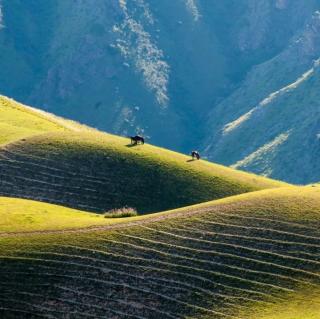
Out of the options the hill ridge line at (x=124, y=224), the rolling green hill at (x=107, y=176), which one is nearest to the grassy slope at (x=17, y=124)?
the rolling green hill at (x=107, y=176)

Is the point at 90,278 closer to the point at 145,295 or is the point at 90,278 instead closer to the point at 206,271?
the point at 145,295

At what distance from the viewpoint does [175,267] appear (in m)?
53.3

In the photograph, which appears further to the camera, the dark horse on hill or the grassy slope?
the grassy slope

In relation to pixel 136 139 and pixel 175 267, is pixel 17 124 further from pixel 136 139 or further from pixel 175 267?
pixel 175 267

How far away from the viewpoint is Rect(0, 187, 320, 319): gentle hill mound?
164ft


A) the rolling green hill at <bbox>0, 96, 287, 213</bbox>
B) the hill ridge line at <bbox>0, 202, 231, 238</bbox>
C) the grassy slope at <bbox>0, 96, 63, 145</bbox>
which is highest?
the grassy slope at <bbox>0, 96, 63, 145</bbox>

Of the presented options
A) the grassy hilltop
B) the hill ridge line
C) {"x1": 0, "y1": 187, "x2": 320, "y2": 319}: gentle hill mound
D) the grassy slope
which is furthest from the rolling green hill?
{"x1": 0, "y1": 187, "x2": 320, "y2": 319}: gentle hill mound

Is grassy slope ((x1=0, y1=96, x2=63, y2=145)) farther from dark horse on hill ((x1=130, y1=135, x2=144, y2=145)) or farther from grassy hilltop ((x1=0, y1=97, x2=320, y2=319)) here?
grassy hilltop ((x1=0, y1=97, x2=320, y2=319))

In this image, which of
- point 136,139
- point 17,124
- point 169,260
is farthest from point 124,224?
point 17,124

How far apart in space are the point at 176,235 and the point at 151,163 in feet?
78.3

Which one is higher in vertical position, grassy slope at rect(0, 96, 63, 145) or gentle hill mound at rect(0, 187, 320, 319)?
grassy slope at rect(0, 96, 63, 145)

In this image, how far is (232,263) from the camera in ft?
176

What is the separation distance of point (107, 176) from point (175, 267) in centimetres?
2492

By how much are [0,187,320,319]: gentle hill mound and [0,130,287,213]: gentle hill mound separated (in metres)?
14.9
